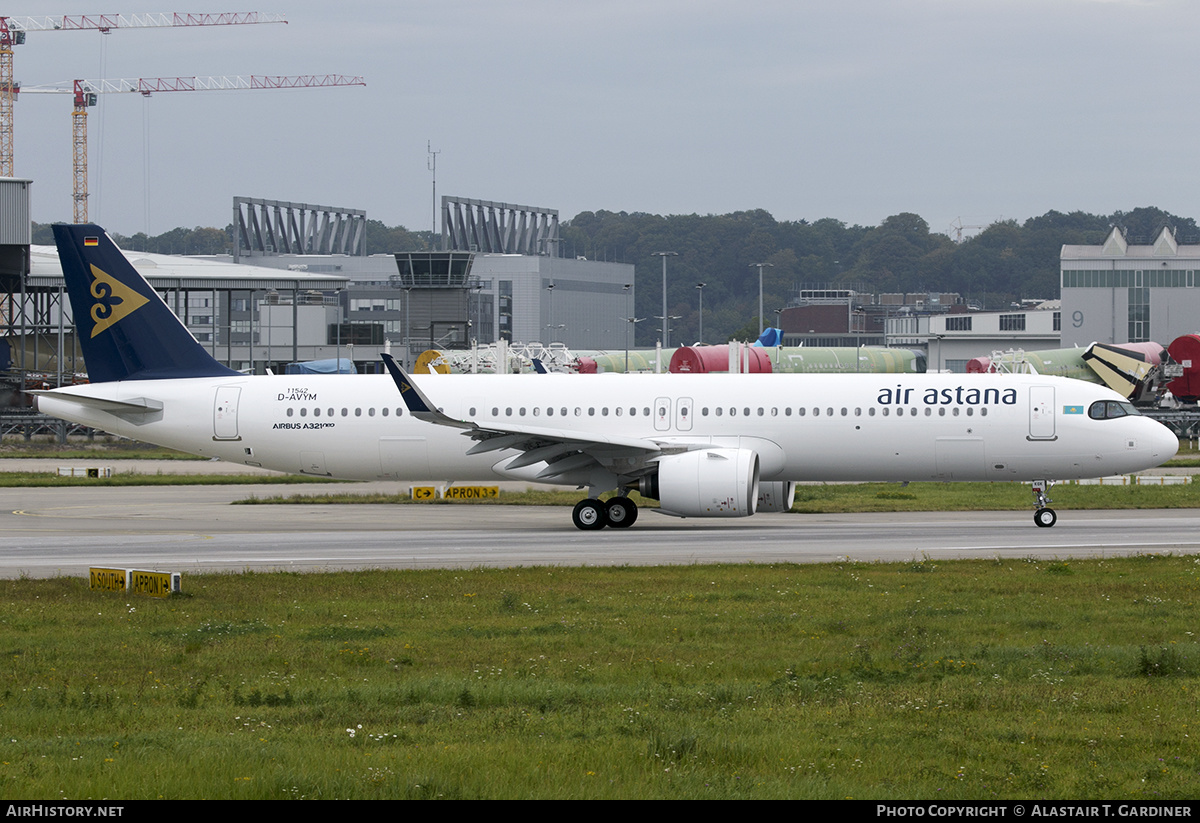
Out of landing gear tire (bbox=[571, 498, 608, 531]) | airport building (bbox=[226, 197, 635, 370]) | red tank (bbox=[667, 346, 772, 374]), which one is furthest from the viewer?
airport building (bbox=[226, 197, 635, 370])

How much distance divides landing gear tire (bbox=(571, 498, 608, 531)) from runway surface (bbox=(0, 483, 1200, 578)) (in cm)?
45

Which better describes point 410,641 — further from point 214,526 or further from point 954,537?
point 214,526

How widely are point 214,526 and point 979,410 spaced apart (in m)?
19.3

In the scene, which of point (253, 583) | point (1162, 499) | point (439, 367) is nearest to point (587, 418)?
point (253, 583)

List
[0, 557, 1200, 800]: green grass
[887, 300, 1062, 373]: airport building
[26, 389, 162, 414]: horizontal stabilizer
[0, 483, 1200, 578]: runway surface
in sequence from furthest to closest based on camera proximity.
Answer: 1. [887, 300, 1062, 373]: airport building
2. [26, 389, 162, 414]: horizontal stabilizer
3. [0, 483, 1200, 578]: runway surface
4. [0, 557, 1200, 800]: green grass

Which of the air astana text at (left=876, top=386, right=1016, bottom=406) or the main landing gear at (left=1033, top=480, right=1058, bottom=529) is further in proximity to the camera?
the air astana text at (left=876, top=386, right=1016, bottom=406)

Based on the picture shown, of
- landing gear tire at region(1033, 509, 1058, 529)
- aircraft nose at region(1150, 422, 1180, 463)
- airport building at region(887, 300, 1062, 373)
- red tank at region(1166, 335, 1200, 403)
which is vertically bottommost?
landing gear tire at region(1033, 509, 1058, 529)

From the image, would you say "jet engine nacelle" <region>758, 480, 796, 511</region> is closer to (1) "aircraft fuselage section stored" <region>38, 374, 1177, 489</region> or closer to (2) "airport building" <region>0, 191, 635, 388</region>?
(1) "aircraft fuselage section stored" <region>38, 374, 1177, 489</region>

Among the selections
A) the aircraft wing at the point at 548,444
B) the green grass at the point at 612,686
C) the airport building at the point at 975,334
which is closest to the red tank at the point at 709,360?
the aircraft wing at the point at 548,444

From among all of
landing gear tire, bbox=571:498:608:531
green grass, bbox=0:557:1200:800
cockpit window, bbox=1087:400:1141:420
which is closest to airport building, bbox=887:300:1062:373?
cockpit window, bbox=1087:400:1141:420

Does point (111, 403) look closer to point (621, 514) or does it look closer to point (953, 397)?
point (621, 514)

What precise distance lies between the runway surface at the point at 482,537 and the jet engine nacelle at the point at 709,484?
2.20 feet

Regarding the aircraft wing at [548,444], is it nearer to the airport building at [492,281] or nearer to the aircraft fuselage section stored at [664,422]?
the aircraft fuselage section stored at [664,422]

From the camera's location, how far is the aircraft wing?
1187 inches
